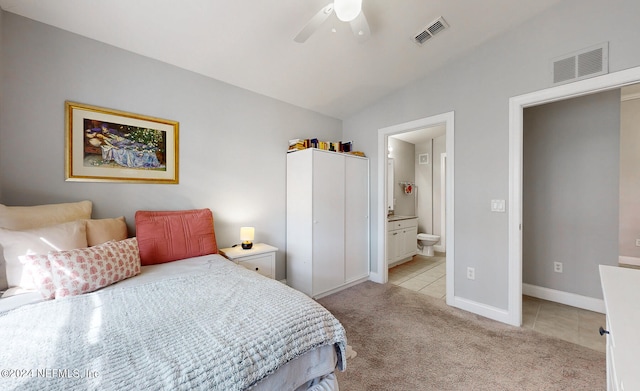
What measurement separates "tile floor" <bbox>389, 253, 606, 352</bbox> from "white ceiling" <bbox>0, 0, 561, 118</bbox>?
8.80 feet

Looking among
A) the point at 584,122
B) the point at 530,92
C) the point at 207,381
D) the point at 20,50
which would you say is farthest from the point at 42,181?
the point at 584,122

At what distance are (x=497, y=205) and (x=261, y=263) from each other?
2.44 m

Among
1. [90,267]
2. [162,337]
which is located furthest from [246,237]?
[162,337]

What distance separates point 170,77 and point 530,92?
11.0 feet

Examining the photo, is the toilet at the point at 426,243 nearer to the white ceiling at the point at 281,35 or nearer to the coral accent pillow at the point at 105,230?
the white ceiling at the point at 281,35

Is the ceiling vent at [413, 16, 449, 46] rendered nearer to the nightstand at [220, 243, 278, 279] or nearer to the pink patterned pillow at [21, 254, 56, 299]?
the nightstand at [220, 243, 278, 279]

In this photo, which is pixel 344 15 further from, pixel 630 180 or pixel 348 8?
pixel 630 180

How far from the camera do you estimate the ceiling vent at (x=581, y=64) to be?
1.96m

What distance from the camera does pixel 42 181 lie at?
180 centimetres

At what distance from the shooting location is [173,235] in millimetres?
2074

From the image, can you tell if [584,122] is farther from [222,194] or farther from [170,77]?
[170,77]

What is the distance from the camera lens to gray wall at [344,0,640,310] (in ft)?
6.55

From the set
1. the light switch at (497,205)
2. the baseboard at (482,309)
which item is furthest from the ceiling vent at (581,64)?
the baseboard at (482,309)

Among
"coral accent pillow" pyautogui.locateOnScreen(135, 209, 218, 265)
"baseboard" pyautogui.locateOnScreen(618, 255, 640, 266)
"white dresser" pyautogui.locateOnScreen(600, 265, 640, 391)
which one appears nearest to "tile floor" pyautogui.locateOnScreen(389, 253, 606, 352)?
"white dresser" pyautogui.locateOnScreen(600, 265, 640, 391)
